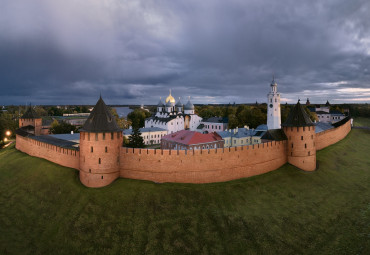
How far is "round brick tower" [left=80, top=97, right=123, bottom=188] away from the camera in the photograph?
687 inches

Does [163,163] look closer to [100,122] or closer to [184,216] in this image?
[184,216]

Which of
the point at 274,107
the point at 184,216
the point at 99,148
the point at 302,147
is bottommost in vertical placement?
the point at 184,216

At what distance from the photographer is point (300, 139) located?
72.0 ft


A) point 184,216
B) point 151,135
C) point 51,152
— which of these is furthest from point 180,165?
point 151,135

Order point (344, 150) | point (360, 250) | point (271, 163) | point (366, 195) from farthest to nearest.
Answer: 1. point (344, 150)
2. point (271, 163)
3. point (366, 195)
4. point (360, 250)

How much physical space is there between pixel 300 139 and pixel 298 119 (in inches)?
72.6

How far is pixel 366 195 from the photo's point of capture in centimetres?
1931

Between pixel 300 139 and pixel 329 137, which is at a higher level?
pixel 300 139

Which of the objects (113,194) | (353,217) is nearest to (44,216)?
(113,194)

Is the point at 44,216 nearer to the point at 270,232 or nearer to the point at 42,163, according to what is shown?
the point at 42,163

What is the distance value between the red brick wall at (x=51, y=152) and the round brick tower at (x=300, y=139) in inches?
750

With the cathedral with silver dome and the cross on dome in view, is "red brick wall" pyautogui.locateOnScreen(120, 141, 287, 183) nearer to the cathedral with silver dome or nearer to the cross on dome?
the cathedral with silver dome

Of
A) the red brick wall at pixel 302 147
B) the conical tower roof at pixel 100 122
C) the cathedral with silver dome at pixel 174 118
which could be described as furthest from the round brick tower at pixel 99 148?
the cathedral with silver dome at pixel 174 118

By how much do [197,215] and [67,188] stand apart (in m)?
10.1
